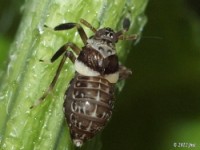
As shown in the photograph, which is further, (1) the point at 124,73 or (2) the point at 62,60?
(1) the point at 124,73

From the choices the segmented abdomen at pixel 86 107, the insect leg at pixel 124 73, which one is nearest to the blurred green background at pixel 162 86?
the insect leg at pixel 124 73

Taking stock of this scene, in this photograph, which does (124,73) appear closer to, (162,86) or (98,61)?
(98,61)

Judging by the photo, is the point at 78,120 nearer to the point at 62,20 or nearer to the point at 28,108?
the point at 28,108

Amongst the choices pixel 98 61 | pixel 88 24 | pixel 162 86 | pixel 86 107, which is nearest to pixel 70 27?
pixel 88 24

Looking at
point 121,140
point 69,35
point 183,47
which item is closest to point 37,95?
point 69,35

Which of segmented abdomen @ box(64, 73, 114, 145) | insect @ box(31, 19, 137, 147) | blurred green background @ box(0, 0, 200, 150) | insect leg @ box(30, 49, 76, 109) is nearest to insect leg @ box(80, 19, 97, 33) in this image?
insect @ box(31, 19, 137, 147)
